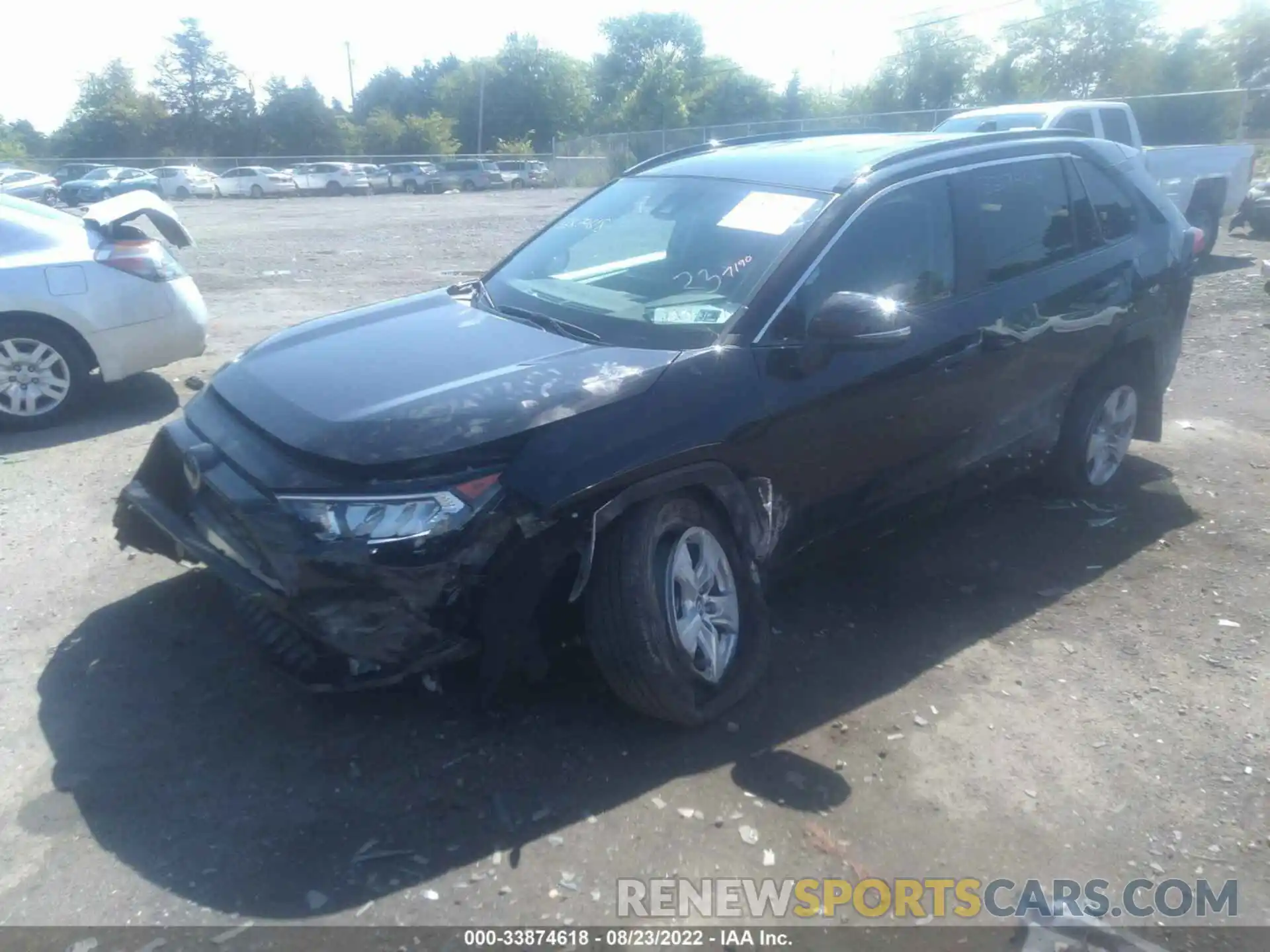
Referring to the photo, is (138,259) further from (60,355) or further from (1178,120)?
(1178,120)

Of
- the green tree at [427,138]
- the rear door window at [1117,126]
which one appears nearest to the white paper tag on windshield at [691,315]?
the rear door window at [1117,126]

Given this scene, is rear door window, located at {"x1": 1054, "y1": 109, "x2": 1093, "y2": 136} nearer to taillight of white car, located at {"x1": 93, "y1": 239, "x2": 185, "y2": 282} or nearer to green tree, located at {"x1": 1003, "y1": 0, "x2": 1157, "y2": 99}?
taillight of white car, located at {"x1": 93, "y1": 239, "x2": 185, "y2": 282}

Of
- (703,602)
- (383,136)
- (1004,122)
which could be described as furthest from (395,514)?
(383,136)

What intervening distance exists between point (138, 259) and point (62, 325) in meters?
0.62

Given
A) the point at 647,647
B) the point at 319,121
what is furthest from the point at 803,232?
the point at 319,121

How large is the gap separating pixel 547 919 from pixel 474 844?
0.36m

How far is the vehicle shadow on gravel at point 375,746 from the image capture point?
304cm

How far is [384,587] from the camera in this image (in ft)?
10.3

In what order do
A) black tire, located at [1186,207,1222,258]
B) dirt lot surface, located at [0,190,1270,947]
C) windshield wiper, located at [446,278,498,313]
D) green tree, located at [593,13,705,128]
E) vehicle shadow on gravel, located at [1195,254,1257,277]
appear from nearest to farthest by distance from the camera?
dirt lot surface, located at [0,190,1270,947], windshield wiper, located at [446,278,498,313], black tire, located at [1186,207,1222,258], vehicle shadow on gravel, located at [1195,254,1257,277], green tree, located at [593,13,705,128]

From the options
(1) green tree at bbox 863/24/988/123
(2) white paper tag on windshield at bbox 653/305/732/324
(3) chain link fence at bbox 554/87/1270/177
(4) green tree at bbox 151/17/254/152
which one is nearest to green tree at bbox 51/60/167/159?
(4) green tree at bbox 151/17/254/152

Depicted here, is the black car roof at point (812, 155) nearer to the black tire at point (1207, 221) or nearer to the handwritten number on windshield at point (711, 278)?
the handwritten number on windshield at point (711, 278)

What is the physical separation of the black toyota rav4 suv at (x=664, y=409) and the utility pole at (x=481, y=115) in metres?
68.6

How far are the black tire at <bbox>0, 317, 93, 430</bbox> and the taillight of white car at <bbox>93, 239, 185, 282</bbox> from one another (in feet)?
1.71

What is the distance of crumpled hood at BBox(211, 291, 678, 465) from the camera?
3.29 metres
